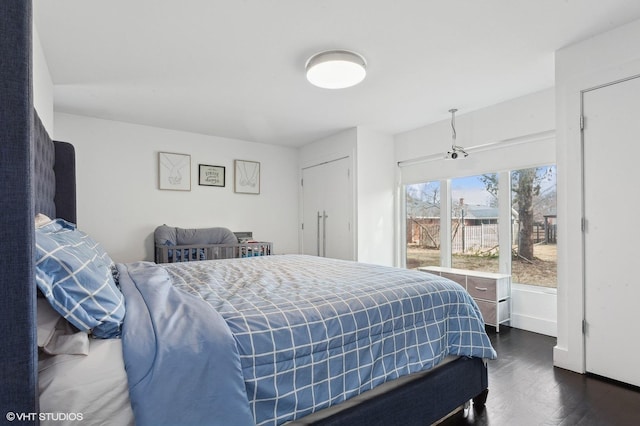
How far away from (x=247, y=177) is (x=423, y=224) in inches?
109

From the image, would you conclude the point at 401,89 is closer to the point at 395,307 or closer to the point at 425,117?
the point at 425,117

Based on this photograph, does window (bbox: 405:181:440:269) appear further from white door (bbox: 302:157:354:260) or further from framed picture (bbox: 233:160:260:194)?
framed picture (bbox: 233:160:260:194)

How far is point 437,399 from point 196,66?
294cm

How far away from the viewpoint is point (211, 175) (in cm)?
484

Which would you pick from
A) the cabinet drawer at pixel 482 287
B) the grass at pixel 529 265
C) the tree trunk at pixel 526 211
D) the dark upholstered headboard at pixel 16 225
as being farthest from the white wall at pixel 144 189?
the dark upholstered headboard at pixel 16 225

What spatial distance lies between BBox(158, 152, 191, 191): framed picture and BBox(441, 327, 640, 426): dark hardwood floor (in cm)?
412

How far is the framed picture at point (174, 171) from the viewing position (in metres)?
4.44

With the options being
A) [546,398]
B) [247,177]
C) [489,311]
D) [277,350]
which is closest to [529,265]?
[489,311]

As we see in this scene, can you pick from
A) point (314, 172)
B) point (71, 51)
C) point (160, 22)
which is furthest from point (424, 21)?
point (314, 172)

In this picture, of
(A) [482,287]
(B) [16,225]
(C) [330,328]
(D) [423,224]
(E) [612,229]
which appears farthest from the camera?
(D) [423,224]

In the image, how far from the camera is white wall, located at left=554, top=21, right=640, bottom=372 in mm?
2367

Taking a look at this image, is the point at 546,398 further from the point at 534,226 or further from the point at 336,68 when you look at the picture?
the point at 336,68

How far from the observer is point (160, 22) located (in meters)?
2.15

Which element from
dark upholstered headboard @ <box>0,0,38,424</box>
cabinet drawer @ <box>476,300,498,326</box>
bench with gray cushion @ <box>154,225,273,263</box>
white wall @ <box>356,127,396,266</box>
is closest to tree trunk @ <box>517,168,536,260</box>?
cabinet drawer @ <box>476,300,498,326</box>
